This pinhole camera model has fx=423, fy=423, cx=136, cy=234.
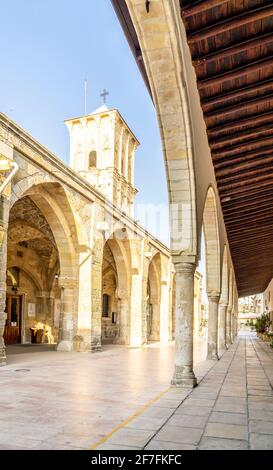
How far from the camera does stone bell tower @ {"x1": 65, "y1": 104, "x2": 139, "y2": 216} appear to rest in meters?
30.4

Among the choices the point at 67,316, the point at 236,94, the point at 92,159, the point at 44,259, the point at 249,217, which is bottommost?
the point at 67,316

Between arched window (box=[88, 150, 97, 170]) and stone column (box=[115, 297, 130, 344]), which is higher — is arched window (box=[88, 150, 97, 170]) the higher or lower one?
the higher one

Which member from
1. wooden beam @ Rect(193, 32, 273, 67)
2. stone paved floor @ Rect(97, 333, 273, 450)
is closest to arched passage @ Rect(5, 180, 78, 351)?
wooden beam @ Rect(193, 32, 273, 67)

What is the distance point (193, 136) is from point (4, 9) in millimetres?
6499

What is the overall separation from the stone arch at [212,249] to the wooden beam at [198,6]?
5668 millimetres

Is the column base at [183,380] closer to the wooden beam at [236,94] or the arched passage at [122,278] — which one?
the wooden beam at [236,94]

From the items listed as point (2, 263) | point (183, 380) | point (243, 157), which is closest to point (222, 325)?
point (243, 157)

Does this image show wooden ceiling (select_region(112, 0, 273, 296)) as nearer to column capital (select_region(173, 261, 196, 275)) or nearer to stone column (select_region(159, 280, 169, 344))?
column capital (select_region(173, 261, 196, 275))

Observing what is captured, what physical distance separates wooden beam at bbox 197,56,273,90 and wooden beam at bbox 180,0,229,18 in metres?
1.23

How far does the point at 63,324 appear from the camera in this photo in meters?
13.1

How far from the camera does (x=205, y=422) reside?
4559 mm

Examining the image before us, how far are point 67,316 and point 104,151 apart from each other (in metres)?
19.7

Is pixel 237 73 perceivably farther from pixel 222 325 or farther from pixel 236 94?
pixel 222 325
